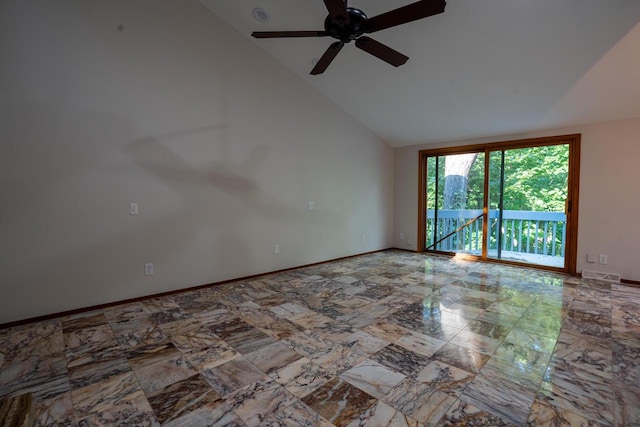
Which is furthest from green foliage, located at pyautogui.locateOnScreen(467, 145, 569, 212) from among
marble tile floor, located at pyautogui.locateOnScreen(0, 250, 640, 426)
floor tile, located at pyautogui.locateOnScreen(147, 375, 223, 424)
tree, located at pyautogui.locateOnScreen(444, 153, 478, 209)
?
floor tile, located at pyautogui.locateOnScreen(147, 375, 223, 424)

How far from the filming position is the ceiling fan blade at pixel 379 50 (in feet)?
8.18

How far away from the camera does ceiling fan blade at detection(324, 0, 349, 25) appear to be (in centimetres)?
206

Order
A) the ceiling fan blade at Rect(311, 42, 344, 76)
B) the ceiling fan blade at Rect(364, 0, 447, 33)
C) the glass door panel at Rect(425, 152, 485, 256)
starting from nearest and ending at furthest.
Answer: the ceiling fan blade at Rect(364, 0, 447, 33) < the ceiling fan blade at Rect(311, 42, 344, 76) < the glass door panel at Rect(425, 152, 485, 256)

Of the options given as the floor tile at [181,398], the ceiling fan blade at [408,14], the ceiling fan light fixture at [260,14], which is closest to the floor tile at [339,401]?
the floor tile at [181,398]

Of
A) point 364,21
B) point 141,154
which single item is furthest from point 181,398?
point 364,21

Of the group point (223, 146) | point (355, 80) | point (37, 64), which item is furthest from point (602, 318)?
point (37, 64)

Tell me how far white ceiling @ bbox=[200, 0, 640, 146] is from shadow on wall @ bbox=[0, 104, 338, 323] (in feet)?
5.67

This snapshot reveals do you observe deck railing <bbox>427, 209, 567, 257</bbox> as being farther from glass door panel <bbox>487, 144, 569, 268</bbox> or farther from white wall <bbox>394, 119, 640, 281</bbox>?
white wall <bbox>394, 119, 640, 281</bbox>

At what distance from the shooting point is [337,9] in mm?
2129

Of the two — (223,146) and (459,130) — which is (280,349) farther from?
(459,130)

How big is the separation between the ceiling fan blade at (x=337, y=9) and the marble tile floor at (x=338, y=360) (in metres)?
2.47

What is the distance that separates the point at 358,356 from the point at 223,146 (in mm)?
2978

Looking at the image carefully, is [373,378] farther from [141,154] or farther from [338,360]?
[141,154]

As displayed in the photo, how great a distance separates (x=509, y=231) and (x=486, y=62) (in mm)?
3578
